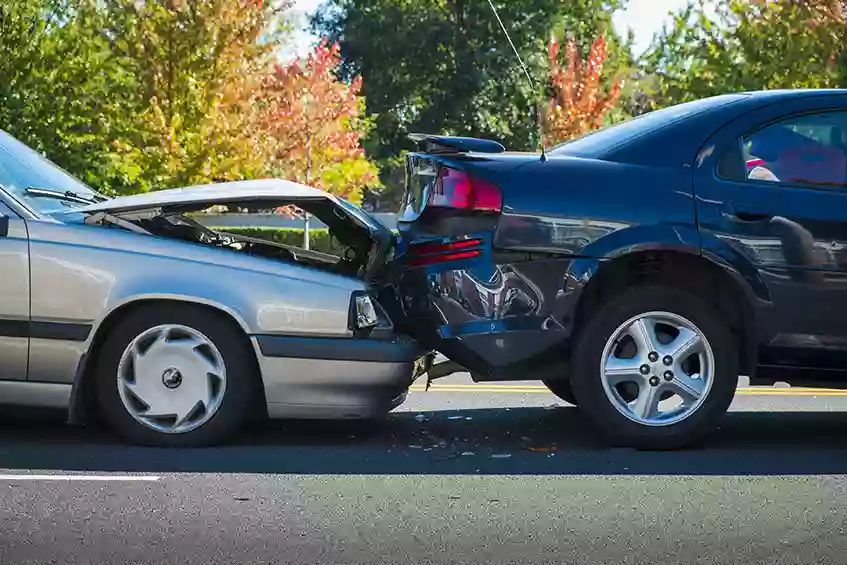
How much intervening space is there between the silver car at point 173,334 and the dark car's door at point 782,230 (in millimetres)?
1625

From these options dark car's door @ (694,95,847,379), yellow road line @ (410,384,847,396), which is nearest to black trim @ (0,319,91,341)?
dark car's door @ (694,95,847,379)

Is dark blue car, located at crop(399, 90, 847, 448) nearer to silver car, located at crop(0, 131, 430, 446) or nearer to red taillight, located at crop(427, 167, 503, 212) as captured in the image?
red taillight, located at crop(427, 167, 503, 212)

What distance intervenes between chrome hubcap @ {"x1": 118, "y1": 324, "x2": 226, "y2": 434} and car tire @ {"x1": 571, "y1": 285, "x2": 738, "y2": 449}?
1.65m

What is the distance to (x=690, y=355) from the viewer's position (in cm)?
596

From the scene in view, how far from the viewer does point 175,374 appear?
19.1ft

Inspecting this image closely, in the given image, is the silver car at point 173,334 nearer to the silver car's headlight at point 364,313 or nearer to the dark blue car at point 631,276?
the silver car's headlight at point 364,313

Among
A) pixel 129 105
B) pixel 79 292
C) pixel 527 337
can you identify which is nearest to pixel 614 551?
pixel 527 337

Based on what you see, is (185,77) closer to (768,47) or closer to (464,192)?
(768,47)

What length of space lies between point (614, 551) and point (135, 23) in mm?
19661

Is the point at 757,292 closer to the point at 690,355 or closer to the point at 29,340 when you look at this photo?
the point at 690,355

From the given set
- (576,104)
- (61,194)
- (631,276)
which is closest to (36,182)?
(61,194)

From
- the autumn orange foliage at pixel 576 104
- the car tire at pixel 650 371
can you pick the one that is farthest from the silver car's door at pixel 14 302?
the autumn orange foliage at pixel 576 104

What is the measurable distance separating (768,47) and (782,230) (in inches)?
856

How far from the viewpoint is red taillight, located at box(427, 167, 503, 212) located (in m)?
5.87
